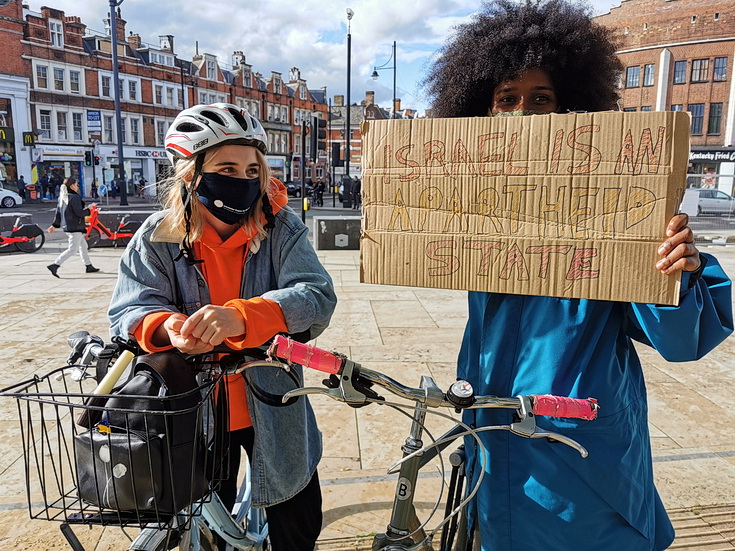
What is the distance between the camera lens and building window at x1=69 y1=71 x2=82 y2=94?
40438mm

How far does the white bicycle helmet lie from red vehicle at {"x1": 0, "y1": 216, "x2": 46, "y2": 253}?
41.7 ft

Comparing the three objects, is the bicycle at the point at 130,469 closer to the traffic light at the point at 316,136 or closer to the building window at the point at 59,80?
the traffic light at the point at 316,136

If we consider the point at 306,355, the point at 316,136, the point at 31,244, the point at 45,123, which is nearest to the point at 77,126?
the point at 45,123

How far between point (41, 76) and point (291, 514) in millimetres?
45593

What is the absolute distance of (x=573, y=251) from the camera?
135 centimetres

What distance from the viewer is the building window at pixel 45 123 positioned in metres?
38.3

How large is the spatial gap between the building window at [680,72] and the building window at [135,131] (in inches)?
1645

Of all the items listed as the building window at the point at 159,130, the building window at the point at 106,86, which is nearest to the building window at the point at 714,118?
the building window at the point at 159,130

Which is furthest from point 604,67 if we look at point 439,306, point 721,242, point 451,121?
point 721,242

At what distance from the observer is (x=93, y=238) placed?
43.9ft

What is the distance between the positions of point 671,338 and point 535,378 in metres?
0.35

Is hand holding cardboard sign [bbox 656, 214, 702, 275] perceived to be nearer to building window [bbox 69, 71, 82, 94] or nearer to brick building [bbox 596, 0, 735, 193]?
brick building [bbox 596, 0, 735, 193]

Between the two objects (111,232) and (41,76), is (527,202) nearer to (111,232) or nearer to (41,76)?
(111,232)

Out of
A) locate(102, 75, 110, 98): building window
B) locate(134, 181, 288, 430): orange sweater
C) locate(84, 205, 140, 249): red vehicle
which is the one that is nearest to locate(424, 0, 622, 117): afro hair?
locate(134, 181, 288, 430): orange sweater
